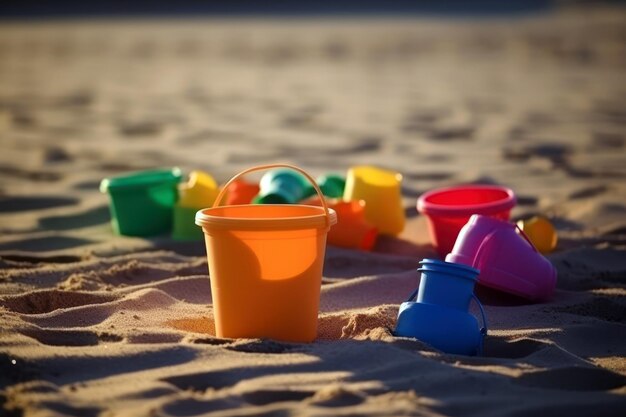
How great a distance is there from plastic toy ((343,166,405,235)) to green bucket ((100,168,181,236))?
0.73m

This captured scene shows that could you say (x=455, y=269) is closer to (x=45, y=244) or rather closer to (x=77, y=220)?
(x=45, y=244)

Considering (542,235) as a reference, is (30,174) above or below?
above

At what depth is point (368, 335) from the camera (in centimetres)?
248

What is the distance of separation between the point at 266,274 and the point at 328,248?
1175 millimetres

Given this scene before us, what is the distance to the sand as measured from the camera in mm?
2125

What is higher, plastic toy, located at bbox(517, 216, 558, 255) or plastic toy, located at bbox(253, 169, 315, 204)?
plastic toy, located at bbox(253, 169, 315, 204)

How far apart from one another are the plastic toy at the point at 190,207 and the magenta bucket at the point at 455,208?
858 millimetres

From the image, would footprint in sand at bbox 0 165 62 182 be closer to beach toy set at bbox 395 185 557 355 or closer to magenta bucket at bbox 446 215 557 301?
beach toy set at bbox 395 185 557 355

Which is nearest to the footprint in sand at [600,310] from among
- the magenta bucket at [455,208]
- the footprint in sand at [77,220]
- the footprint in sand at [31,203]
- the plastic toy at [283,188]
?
the magenta bucket at [455,208]

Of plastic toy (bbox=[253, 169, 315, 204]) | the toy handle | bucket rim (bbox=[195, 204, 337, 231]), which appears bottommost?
the toy handle

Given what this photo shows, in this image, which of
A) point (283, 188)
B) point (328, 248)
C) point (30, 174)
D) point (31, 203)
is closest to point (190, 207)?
point (283, 188)

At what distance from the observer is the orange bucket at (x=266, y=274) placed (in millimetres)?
2387

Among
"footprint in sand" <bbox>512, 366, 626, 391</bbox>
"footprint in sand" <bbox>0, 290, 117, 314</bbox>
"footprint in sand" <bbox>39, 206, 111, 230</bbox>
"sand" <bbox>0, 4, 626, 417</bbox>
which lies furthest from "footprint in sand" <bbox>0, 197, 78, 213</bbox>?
"footprint in sand" <bbox>512, 366, 626, 391</bbox>

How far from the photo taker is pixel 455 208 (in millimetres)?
3373
